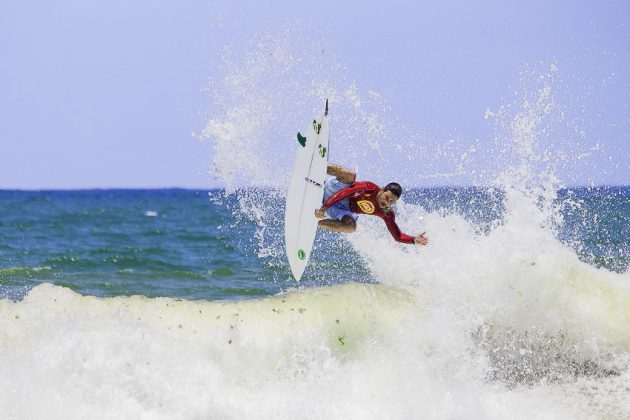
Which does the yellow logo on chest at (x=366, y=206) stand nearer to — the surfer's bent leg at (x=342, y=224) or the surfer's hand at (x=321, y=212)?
the surfer's bent leg at (x=342, y=224)

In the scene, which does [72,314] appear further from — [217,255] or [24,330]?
[217,255]

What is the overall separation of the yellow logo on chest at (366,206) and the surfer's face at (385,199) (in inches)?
5.0

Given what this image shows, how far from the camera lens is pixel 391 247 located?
1074cm

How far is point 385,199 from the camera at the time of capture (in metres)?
8.57

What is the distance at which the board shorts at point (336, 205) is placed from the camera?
8.87 m

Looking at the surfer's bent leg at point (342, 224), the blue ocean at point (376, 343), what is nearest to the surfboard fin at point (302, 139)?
the surfer's bent leg at point (342, 224)

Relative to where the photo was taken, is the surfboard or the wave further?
the surfboard

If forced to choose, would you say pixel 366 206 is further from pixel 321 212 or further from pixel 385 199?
pixel 321 212

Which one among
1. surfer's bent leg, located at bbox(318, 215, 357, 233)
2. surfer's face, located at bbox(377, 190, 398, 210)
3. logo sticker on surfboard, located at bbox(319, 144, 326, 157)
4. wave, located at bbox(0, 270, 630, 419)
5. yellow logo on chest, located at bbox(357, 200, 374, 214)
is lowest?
wave, located at bbox(0, 270, 630, 419)

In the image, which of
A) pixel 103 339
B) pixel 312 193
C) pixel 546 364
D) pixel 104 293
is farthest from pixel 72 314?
pixel 546 364

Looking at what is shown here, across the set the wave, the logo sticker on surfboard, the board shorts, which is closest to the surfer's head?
the board shorts

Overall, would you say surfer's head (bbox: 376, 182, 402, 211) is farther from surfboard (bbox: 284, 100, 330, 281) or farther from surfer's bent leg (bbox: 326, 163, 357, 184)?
→ surfboard (bbox: 284, 100, 330, 281)

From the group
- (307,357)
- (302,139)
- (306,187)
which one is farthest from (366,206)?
(307,357)

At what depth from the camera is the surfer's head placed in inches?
336
